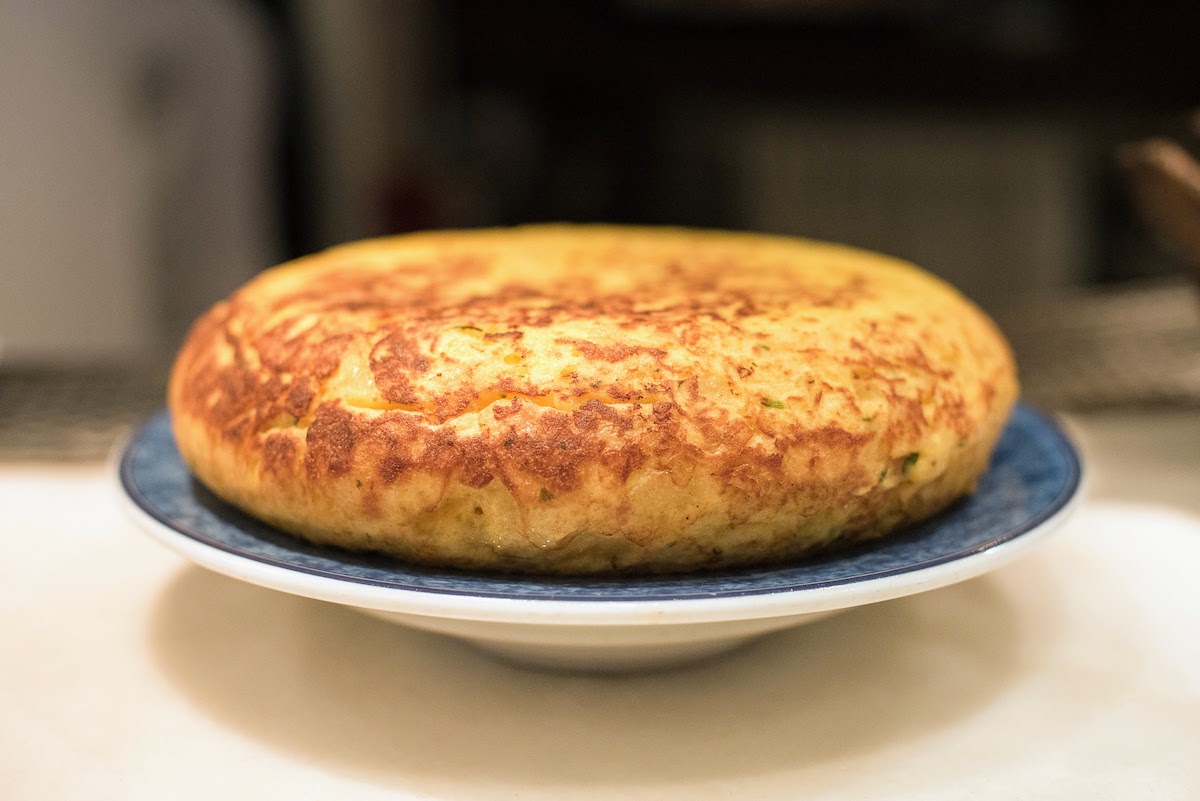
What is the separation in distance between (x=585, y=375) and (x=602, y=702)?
0.27 metres

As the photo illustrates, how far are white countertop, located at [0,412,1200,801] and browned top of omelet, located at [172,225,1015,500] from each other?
19cm

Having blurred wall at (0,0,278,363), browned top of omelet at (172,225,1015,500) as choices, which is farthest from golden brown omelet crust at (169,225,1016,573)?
blurred wall at (0,0,278,363)

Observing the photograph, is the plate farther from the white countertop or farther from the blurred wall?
the blurred wall

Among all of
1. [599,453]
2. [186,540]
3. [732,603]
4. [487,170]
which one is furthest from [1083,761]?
[487,170]

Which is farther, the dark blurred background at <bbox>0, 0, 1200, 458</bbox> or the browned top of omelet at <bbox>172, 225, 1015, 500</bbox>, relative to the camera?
the dark blurred background at <bbox>0, 0, 1200, 458</bbox>

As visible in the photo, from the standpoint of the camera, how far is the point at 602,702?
2.81ft

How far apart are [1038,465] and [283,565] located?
0.72m

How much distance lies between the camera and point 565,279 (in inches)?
42.6

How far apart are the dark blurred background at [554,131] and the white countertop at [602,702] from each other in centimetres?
241

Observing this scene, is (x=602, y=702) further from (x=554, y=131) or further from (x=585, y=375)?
(x=554, y=131)

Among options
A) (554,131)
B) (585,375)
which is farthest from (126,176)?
(585,375)

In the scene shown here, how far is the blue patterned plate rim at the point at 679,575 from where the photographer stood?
0.74 metres

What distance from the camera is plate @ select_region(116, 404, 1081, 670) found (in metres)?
0.71

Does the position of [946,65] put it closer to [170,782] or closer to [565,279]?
[565,279]
